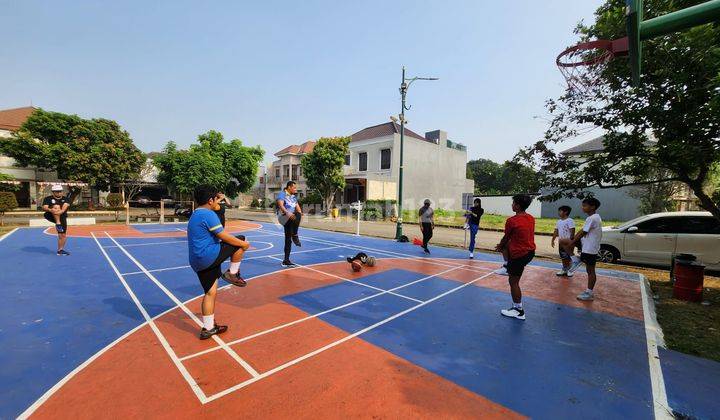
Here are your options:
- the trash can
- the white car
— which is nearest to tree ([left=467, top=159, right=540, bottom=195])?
the trash can

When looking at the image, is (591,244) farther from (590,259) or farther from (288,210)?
(288,210)

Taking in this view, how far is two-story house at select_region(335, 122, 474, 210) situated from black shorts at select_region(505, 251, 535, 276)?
74.5 ft

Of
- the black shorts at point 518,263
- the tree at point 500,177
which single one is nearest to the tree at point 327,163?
the tree at point 500,177

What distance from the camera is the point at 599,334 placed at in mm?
4359

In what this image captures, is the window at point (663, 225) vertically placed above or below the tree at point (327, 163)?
below

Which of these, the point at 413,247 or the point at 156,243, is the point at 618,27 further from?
the point at 156,243

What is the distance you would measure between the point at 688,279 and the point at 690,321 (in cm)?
150

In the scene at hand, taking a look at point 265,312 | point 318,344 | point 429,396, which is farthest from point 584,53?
point 265,312

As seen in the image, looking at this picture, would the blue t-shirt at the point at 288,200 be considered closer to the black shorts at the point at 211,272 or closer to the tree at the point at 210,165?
the black shorts at the point at 211,272

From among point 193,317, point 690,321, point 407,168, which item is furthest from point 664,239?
point 407,168

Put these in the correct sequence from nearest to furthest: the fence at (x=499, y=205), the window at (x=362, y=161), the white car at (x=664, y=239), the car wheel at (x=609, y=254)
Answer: the white car at (x=664, y=239) → the car wheel at (x=609, y=254) → the window at (x=362, y=161) → the fence at (x=499, y=205)

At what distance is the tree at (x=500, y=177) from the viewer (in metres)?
7.40

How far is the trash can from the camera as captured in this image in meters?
5.86

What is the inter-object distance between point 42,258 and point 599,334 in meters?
12.7
